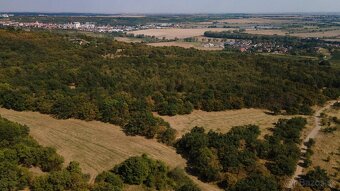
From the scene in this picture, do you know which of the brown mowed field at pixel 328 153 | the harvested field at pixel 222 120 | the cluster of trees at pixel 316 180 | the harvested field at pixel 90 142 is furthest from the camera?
the harvested field at pixel 222 120

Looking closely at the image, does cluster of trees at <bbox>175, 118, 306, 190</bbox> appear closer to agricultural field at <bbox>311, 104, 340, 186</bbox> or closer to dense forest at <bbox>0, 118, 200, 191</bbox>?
agricultural field at <bbox>311, 104, 340, 186</bbox>

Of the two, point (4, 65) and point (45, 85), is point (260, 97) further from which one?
point (4, 65)

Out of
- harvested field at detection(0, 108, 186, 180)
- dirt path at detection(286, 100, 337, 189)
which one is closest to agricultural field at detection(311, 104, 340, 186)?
dirt path at detection(286, 100, 337, 189)

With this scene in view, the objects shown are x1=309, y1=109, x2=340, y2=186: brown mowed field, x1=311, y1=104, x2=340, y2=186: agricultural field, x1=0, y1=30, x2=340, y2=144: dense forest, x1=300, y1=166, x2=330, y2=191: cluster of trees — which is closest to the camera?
x1=300, y1=166, x2=330, y2=191: cluster of trees

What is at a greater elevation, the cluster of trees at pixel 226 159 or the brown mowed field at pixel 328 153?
the cluster of trees at pixel 226 159

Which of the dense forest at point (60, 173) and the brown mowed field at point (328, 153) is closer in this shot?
the dense forest at point (60, 173)

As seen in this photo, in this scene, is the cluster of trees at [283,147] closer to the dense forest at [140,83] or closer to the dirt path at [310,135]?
the dirt path at [310,135]

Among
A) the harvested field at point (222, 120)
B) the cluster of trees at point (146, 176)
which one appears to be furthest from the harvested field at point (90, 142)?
the harvested field at point (222, 120)
